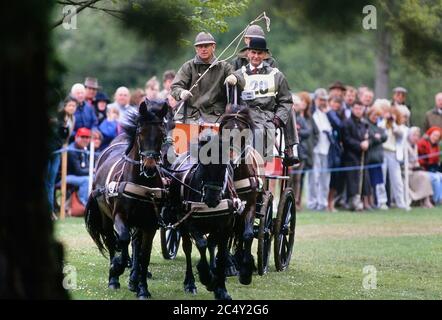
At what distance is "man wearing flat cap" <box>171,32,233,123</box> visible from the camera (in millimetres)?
14156

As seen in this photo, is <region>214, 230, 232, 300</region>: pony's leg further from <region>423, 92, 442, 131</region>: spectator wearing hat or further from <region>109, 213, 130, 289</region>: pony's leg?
<region>423, 92, 442, 131</region>: spectator wearing hat

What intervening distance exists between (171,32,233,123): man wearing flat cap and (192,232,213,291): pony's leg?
2.41 meters

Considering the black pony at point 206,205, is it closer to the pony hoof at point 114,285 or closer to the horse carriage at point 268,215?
the pony hoof at point 114,285

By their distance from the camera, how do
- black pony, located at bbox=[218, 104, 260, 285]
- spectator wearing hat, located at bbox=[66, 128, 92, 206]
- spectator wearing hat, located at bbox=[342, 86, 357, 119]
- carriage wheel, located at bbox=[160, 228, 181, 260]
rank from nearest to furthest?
black pony, located at bbox=[218, 104, 260, 285] < carriage wheel, located at bbox=[160, 228, 181, 260] < spectator wearing hat, located at bbox=[66, 128, 92, 206] < spectator wearing hat, located at bbox=[342, 86, 357, 119]

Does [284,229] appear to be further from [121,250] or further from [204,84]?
[121,250]

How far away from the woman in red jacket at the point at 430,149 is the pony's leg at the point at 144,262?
15.0 m

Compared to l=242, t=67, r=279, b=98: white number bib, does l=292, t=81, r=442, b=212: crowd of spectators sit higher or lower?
lower

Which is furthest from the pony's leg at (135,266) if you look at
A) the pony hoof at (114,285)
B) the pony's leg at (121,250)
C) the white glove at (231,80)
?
the white glove at (231,80)

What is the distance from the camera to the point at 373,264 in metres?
16.0

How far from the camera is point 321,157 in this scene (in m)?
24.6

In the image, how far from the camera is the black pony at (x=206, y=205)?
38.1 feet

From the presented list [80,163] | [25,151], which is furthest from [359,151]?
[25,151]

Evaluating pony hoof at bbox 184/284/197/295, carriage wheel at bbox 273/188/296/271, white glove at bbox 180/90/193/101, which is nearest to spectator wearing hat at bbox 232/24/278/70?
white glove at bbox 180/90/193/101
